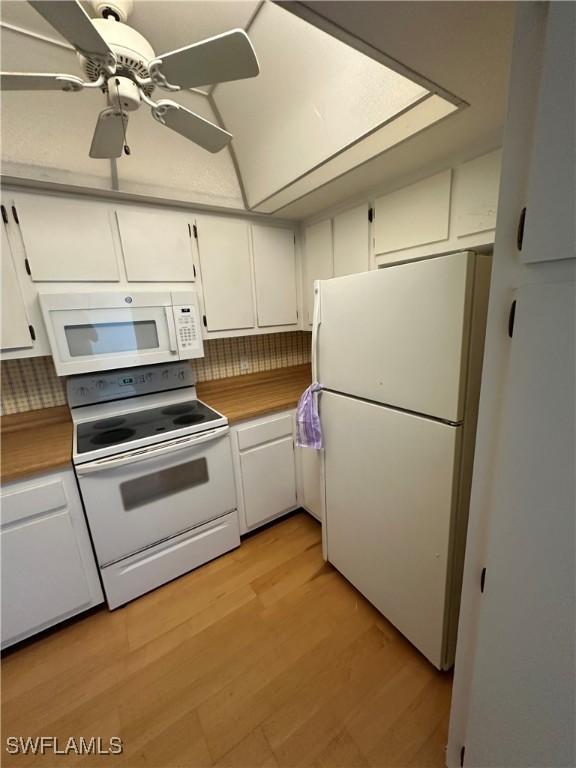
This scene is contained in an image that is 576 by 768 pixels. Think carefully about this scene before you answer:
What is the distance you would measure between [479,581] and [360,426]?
67 centimetres

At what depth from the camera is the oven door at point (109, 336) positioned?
1524mm

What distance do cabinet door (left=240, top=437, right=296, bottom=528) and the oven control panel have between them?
670 mm

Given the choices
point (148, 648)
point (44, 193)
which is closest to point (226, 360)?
point (44, 193)

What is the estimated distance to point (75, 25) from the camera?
0.73m

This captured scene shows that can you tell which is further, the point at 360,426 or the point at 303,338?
the point at 303,338

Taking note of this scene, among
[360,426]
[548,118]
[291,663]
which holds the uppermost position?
[548,118]

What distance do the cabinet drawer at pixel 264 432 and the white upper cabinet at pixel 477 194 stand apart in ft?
4.52

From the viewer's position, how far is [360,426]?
4.40 ft

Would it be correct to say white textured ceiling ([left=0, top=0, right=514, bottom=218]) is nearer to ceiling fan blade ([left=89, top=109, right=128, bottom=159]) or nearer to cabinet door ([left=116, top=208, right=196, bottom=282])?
cabinet door ([left=116, top=208, right=196, bottom=282])

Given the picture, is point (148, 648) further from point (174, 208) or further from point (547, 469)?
point (174, 208)

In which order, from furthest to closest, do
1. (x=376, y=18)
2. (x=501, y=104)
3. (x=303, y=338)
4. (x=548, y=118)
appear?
(x=303, y=338) → (x=501, y=104) → (x=376, y=18) → (x=548, y=118)

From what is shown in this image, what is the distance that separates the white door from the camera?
0.53 m

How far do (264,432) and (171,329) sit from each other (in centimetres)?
84

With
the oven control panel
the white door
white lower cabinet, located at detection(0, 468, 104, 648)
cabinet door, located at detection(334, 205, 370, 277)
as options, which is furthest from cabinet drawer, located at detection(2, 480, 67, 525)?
cabinet door, located at detection(334, 205, 370, 277)
